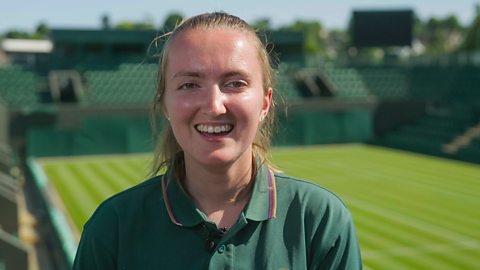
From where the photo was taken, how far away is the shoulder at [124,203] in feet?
5.63

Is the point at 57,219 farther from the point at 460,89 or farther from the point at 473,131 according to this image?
the point at 460,89

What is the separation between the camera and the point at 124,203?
1736 millimetres

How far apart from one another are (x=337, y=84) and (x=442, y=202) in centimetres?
1349

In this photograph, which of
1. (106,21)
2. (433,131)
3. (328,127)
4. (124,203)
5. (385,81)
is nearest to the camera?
(124,203)

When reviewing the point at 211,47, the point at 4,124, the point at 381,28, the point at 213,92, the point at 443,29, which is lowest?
the point at 443,29

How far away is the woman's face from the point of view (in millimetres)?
1613

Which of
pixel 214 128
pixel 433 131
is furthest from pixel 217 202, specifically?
pixel 433 131

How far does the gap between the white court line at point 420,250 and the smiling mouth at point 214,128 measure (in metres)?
6.63

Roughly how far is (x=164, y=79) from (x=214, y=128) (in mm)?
256

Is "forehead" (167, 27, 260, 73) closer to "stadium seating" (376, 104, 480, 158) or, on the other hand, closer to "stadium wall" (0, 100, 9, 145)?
"stadium wall" (0, 100, 9, 145)

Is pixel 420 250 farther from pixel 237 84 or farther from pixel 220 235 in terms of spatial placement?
pixel 237 84

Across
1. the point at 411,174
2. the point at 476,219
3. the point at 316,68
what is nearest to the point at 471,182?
the point at 411,174

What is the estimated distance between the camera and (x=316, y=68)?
2480 centimetres

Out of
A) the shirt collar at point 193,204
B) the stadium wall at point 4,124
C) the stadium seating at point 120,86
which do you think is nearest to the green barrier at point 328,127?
the stadium seating at point 120,86
